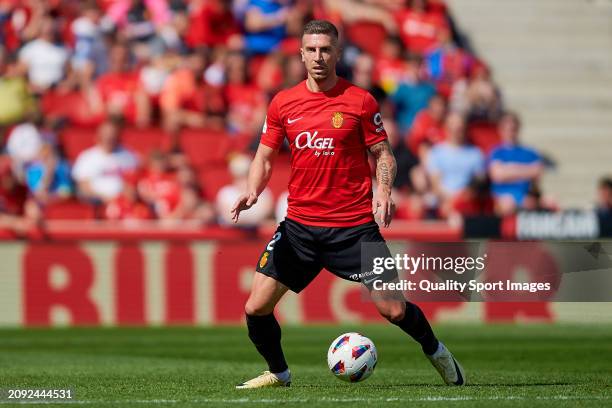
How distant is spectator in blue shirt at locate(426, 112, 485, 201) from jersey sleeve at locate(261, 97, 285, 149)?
9907mm

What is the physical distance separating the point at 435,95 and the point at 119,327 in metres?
6.17

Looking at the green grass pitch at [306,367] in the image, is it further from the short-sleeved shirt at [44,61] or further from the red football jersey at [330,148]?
the short-sleeved shirt at [44,61]

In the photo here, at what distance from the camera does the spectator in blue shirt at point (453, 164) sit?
743 inches

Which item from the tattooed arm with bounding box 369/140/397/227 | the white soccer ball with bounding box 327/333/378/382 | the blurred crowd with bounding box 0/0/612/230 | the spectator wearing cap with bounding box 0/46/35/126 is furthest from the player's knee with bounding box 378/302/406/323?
the spectator wearing cap with bounding box 0/46/35/126

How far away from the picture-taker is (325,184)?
349 inches

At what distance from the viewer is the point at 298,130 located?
8.85 meters

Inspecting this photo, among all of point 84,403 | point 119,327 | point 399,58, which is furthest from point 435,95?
point 84,403

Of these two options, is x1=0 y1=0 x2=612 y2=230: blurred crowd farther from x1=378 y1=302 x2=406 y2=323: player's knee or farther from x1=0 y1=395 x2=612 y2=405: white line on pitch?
x1=0 y1=395 x2=612 y2=405: white line on pitch

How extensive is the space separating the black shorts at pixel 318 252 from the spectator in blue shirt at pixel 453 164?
392 inches

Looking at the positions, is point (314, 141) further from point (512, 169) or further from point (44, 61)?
point (44, 61)

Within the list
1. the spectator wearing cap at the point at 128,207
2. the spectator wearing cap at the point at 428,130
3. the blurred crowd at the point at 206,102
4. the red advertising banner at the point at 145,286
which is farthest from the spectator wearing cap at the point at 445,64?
the spectator wearing cap at the point at 128,207

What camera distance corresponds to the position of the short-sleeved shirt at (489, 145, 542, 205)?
19.1m

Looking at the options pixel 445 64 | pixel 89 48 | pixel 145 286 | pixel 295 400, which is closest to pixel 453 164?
pixel 445 64

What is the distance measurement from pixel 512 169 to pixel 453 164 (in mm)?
888
